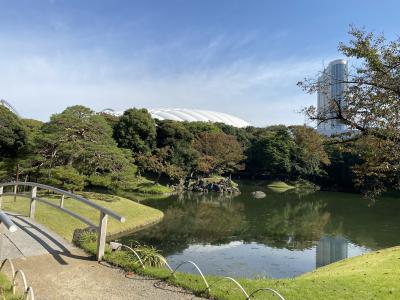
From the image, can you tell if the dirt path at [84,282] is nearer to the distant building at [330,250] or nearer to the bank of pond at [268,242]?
the bank of pond at [268,242]

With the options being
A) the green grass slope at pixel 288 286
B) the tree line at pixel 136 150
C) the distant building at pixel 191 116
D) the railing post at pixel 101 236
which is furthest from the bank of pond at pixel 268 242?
the distant building at pixel 191 116

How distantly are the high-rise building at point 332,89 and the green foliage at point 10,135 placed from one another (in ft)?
113

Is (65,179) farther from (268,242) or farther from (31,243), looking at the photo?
(31,243)

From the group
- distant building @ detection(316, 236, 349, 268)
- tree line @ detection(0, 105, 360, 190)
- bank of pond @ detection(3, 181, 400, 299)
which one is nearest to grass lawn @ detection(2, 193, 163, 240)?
bank of pond @ detection(3, 181, 400, 299)

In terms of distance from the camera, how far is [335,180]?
65000mm

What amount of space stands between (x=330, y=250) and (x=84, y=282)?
59.3ft

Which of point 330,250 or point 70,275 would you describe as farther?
point 330,250

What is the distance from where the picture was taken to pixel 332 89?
30.7ft

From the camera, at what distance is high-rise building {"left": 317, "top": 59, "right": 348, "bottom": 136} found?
9102 mm

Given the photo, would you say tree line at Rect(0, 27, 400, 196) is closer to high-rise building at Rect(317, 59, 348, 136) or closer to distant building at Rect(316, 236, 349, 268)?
high-rise building at Rect(317, 59, 348, 136)

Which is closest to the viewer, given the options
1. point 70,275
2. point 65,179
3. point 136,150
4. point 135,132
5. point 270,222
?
point 70,275

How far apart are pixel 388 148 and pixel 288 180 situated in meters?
59.9

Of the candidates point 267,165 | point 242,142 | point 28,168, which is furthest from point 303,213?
point 242,142

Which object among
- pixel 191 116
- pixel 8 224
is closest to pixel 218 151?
pixel 191 116
